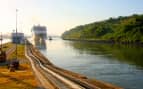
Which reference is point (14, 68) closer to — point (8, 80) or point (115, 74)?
point (8, 80)

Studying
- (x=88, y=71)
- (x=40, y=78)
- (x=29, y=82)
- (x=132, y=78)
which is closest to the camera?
(x=29, y=82)

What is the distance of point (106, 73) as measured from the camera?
74.8 m

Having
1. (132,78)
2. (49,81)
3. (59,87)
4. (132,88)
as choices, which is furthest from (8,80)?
(132,78)

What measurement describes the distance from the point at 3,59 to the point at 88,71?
2147 cm

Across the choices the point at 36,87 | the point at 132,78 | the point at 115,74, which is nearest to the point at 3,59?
the point at 115,74

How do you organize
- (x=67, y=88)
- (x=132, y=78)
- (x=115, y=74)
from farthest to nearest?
1. (x=115, y=74)
2. (x=132, y=78)
3. (x=67, y=88)

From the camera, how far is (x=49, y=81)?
51.3m

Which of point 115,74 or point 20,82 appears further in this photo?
point 115,74

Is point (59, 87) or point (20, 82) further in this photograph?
point (20, 82)

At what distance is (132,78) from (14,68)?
23.9 m

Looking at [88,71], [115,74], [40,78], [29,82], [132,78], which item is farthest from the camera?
[88,71]

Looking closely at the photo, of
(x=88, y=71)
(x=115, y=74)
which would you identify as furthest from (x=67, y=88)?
(x=88, y=71)

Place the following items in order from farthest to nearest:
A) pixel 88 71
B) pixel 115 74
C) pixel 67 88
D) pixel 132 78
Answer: pixel 88 71 → pixel 115 74 → pixel 132 78 → pixel 67 88

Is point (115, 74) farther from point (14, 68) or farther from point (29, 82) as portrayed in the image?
point (29, 82)
